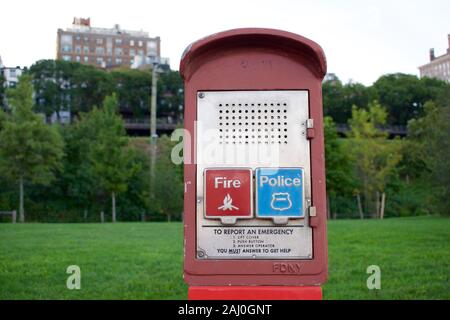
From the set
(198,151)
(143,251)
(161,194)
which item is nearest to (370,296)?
(198,151)

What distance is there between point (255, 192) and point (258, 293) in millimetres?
481

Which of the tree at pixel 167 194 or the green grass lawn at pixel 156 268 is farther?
the tree at pixel 167 194

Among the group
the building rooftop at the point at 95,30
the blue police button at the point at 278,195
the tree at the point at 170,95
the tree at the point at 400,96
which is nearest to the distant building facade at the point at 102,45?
the building rooftop at the point at 95,30

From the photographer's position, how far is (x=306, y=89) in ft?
8.34

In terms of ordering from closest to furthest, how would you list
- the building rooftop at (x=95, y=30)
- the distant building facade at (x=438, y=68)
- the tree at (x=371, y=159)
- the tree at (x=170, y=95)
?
the distant building facade at (x=438, y=68), the tree at (x=371, y=159), the tree at (x=170, y=95), the building rooftop at (x=95, y=30)

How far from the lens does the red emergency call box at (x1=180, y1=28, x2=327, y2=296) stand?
2.42 meters

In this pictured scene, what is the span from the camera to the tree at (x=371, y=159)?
25406mm

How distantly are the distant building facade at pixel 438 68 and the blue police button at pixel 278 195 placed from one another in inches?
752

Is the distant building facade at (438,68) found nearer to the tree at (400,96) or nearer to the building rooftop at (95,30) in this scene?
the tree at (400,96)

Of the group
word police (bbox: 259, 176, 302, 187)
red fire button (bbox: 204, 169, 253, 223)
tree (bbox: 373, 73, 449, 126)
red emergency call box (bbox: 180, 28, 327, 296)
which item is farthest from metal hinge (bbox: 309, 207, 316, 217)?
tree (bbox: 373, 73, 449, 126)

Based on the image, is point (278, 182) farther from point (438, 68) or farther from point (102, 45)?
point (102, 45)

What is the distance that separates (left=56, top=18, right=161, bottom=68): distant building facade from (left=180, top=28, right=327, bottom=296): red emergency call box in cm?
8180

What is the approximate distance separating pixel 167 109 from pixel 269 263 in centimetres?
4595

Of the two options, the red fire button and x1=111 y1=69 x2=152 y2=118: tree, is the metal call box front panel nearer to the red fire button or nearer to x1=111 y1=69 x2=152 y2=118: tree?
the red fire button
